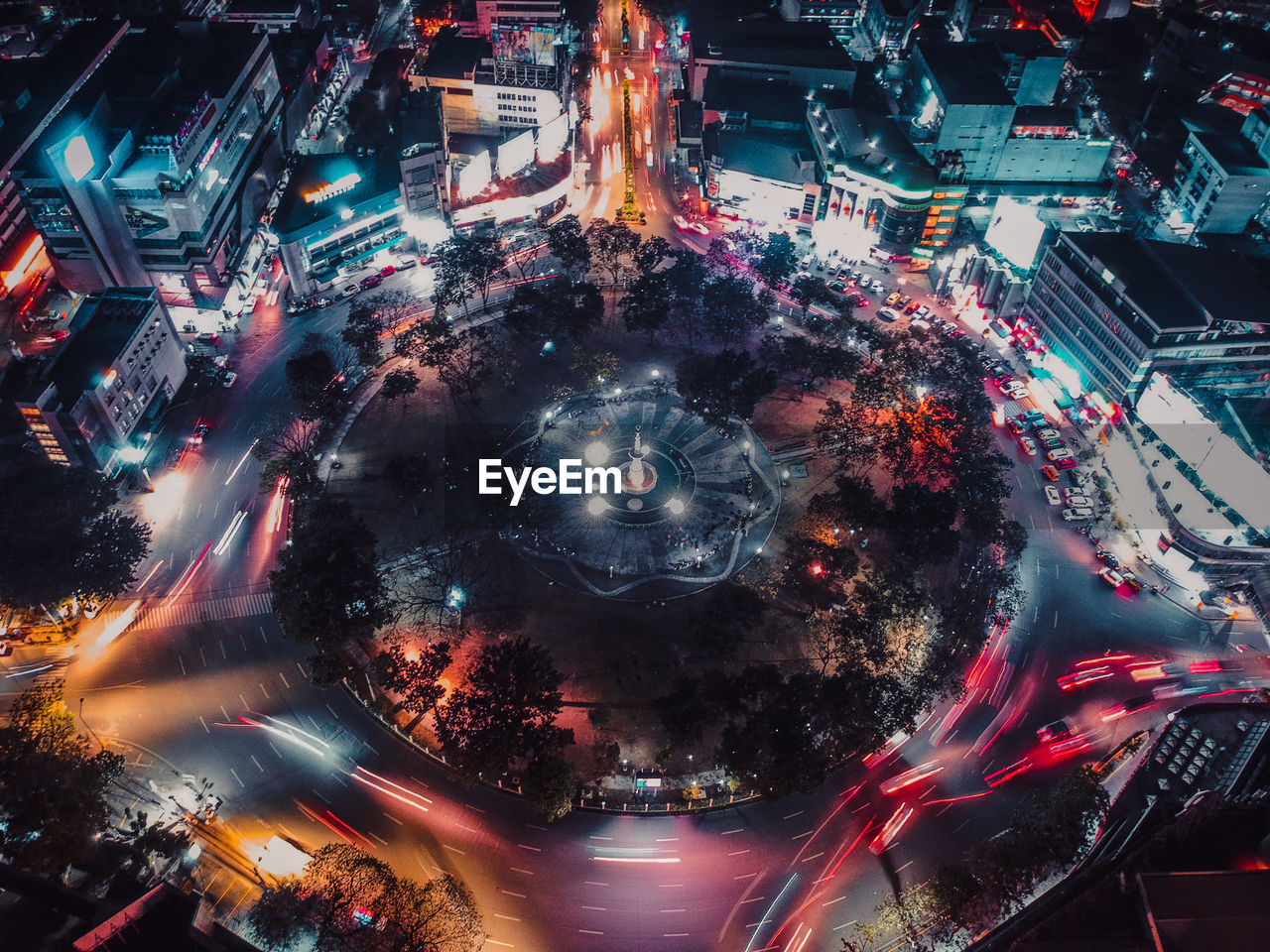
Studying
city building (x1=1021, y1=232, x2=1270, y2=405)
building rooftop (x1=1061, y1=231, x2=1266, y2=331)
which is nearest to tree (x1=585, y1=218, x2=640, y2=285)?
city building (x1=1021, y1=232, x2=1270, y2=405)

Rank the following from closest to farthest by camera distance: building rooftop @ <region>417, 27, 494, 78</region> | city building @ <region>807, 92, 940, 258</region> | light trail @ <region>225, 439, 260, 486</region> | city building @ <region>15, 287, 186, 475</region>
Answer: city building @ <region>15, 287, 186, 475</region>, light trail @ <region>225, 439, 260, 486</region>, city building @ <region>807, 92, 940, 258</region>, building rooftop @ <region>417, 27, 494, 78</region>

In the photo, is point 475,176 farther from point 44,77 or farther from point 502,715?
point 502,715

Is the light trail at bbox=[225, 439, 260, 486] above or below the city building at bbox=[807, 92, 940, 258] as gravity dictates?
below

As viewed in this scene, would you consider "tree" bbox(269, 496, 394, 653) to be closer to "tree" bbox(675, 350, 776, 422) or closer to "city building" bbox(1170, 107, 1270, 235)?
"tree" bbox(675, 350, 776, 422)

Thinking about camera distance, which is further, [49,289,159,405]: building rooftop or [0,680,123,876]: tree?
[49,289,159,405]: building rooftop

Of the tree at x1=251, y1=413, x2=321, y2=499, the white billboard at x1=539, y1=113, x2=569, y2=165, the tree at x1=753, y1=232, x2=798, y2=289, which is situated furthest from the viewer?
the white billboard at x1=539, y1=113, x2=569, y2=165

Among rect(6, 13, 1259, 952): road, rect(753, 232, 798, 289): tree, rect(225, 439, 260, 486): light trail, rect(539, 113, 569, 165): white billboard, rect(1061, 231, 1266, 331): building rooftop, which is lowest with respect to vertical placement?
rect(6, 13, 1259, 952): road

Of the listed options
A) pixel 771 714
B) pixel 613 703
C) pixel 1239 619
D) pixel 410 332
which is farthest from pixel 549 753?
pixel 1239 619
